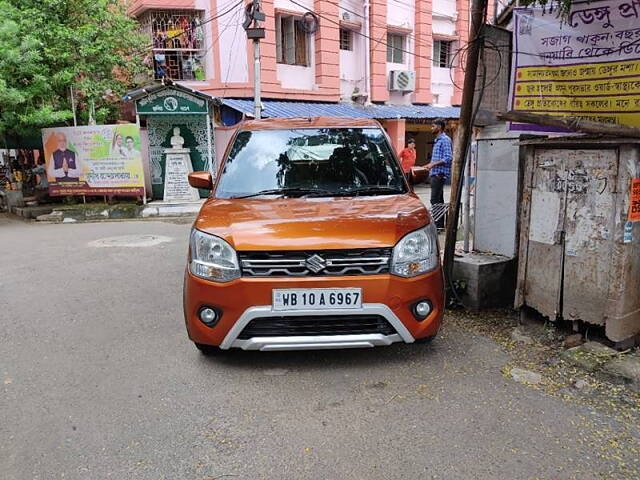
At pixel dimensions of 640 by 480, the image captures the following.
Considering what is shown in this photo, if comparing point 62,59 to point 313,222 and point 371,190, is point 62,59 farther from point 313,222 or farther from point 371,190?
point 313,222

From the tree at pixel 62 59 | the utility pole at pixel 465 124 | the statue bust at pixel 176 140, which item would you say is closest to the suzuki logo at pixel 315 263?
the utility pole at pixel 465 124

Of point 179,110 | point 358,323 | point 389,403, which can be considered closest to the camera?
point 389,403

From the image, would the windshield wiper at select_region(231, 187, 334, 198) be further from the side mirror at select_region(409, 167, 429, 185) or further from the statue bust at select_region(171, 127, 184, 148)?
the statue bust at select_region(171, 127, 184, 148)

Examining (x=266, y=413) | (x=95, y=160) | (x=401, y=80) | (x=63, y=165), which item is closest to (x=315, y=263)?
(x=266, y=413)

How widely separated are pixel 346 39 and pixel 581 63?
15.0 m

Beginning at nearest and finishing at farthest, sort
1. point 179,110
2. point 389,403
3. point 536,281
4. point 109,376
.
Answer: point 389,403, point 109,376, point 536,281, point 179,110

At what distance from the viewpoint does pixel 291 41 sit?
1656 centimetres

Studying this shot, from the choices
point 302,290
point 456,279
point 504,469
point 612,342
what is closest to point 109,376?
point 302,290

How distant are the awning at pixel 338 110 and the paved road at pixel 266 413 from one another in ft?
31.7

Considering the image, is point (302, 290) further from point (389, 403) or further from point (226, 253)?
point (389, 403)

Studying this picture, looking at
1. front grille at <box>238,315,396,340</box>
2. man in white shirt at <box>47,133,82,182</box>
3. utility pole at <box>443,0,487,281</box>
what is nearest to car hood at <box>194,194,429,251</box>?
front grille at <box>238,315,396,340</box>

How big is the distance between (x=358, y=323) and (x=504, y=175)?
2.31 meters

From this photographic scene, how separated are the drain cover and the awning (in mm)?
5069

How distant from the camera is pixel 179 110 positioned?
1345 cm
